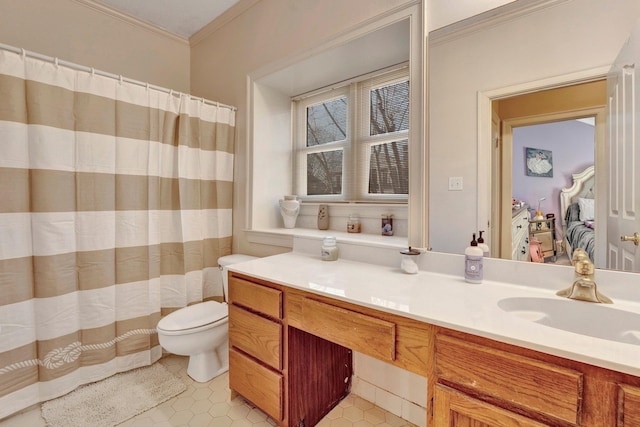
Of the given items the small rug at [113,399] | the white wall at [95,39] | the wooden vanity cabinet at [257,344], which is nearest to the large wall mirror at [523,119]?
the wooden vanity cabinet at [257,344]

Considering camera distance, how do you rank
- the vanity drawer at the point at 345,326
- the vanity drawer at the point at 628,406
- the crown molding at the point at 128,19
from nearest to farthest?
the vanity drawer at the point at 628,406 → the vanity drawer at the point at 345,326 → the crown molding at the point at 128,19

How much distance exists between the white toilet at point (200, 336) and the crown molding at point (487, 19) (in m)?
1.62

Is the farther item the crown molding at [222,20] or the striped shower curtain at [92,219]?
the crown molding at [222,20]

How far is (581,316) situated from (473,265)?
0.36 meters

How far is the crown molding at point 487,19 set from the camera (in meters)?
1.13

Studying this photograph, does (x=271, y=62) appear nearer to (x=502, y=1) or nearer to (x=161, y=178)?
(x=161, y=178)

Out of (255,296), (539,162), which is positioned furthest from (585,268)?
(255,296)

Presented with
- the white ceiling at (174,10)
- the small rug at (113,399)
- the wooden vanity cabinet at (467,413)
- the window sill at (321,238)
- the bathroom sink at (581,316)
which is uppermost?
the white ceiling at (174,10)

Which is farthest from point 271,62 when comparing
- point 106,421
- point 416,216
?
point 106,421

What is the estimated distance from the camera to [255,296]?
1407 millimetres

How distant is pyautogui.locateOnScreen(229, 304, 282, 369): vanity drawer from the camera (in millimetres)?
1337

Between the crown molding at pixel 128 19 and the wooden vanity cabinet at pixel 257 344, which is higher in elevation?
the crown molding at pixel 128 19

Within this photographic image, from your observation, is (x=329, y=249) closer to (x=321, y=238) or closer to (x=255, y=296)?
(x=321, y=238)

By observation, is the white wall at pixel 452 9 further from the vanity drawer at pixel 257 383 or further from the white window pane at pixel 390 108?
the vanity drawer at pixel 257 383
